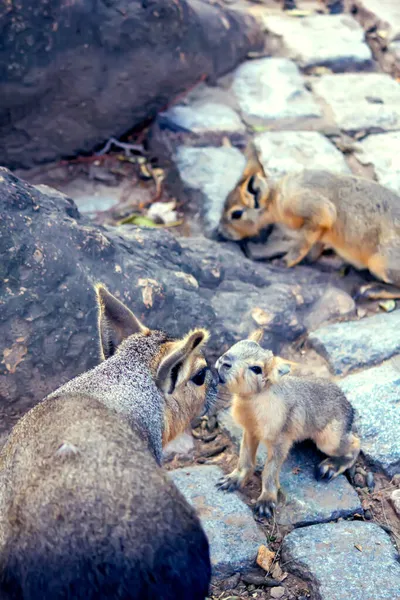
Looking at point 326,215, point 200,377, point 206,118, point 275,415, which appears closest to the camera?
point 200,377

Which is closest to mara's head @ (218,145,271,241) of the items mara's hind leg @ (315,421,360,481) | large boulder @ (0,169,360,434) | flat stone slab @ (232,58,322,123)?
large boulder @ (0,169,360,434)

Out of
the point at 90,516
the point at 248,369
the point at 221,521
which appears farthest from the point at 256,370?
the point at 90,516

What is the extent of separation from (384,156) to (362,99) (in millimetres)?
1231

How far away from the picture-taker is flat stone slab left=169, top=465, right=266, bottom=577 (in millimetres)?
3574

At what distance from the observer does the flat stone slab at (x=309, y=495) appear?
3.85 metres

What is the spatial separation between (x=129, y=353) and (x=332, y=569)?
148 centimetres

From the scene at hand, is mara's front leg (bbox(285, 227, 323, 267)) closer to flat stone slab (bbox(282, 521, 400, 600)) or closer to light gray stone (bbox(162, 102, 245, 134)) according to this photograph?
light gray stone (bbox(162, 102, 245, 134))

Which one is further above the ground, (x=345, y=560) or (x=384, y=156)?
(x=384, y=156)

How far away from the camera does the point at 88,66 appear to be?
6.75 m

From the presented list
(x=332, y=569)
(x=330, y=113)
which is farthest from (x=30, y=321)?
(x=330, y=113)

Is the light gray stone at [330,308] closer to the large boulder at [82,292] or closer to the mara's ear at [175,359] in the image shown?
the large boulder at [82,292]

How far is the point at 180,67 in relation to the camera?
738 centimetres

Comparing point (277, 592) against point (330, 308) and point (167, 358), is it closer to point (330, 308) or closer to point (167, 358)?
point (167, 358)

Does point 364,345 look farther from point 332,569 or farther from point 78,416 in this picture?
point 78,416
